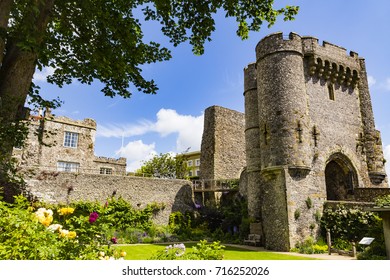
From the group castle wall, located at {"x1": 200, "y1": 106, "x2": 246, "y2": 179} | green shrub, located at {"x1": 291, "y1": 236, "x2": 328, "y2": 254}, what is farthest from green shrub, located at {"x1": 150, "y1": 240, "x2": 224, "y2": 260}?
castle wall, located at {"x1": 200, "y1": 106, "x2": 246, "y2": 179}

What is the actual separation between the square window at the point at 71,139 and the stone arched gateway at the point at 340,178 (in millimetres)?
23519

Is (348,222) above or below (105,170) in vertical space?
below

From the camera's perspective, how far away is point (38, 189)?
20.5 metres

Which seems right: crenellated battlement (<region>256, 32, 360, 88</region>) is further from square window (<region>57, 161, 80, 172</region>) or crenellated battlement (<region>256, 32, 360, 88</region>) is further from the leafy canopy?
square window (<region>57, 161, 80, 172</region>)

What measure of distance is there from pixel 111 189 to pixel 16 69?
17584 millimetres

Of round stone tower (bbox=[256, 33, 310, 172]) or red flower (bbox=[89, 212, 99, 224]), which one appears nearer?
red flower (bbox=[89, 212, 99, 224])

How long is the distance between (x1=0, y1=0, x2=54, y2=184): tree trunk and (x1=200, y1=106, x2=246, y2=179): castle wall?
2390cm

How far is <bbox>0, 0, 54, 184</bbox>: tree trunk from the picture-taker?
21.8 feet

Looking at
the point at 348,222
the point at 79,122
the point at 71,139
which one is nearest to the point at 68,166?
the point at 71,139

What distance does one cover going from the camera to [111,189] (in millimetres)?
23469

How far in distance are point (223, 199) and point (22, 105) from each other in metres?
22.5

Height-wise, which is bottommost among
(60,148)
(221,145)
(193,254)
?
(193,254)

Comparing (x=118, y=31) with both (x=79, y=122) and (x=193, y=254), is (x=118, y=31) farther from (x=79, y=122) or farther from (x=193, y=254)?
(x=79, y=122)
